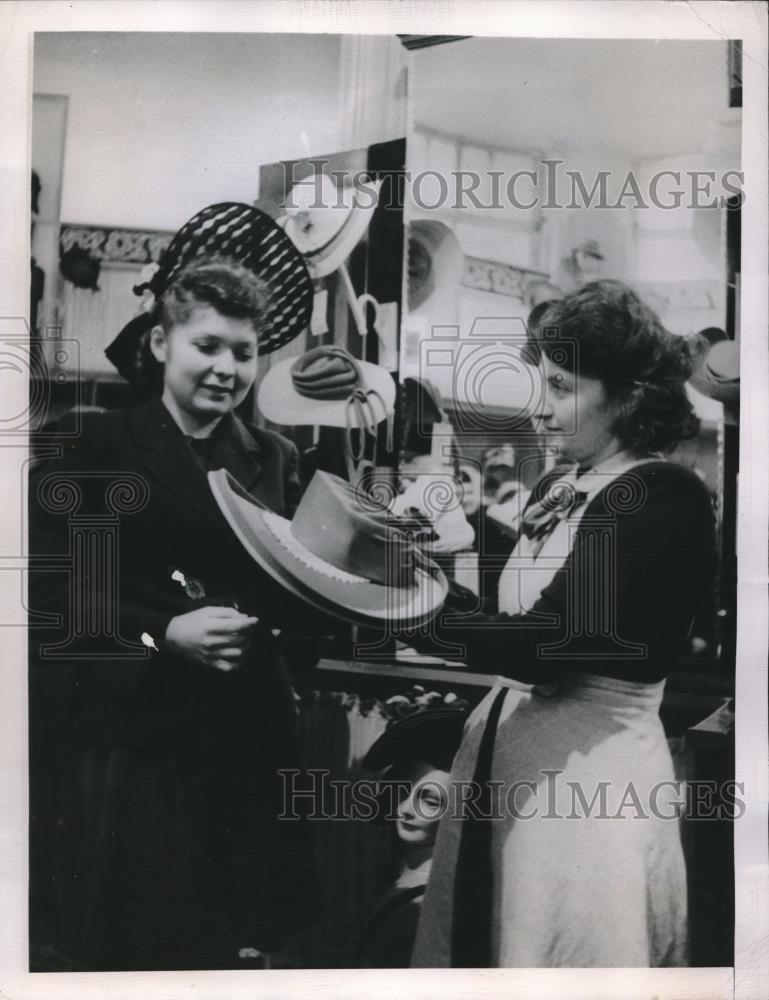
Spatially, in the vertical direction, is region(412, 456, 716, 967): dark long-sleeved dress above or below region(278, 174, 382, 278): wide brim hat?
below

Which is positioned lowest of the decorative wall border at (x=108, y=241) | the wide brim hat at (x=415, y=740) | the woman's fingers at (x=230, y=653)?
the wide brim hat at (x=415, y=740)

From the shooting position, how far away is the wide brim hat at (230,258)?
6.30 ft

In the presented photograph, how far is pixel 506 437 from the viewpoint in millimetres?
1938

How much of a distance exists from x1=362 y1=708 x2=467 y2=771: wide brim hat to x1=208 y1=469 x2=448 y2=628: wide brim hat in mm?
216

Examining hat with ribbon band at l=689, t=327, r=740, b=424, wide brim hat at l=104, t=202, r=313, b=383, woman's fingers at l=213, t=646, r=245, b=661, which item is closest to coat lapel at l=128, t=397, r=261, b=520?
wide brim hat at l=104, t=202, r=313, b=383

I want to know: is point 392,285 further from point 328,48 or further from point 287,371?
point 328,48

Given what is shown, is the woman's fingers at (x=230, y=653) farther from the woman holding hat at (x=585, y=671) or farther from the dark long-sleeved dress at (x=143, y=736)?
the woman holding hat at (x=585, y=671)

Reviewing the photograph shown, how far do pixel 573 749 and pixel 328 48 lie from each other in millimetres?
1663

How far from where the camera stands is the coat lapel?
6.31ft

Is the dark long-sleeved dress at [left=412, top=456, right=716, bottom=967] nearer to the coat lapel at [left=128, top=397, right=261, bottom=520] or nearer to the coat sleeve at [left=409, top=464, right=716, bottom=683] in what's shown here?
the coat sleeve at [left=409, top=464, right=716, bottom=683]

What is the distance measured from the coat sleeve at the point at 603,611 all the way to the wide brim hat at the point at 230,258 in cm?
77

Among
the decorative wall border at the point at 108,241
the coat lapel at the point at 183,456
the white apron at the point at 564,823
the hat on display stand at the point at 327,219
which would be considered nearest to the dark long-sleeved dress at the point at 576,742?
the white apron at the point at 564,823

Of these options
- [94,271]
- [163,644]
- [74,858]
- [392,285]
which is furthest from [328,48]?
[74,858]

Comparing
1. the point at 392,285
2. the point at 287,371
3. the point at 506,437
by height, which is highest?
the point at 392,285
